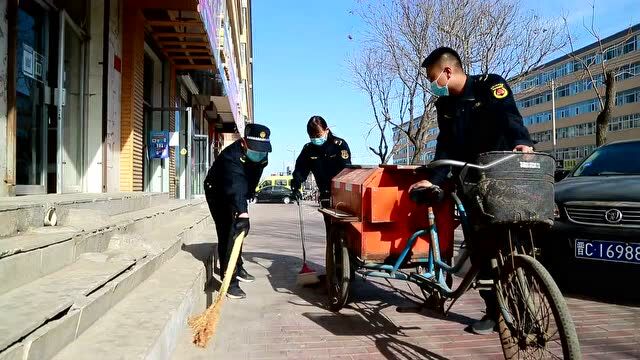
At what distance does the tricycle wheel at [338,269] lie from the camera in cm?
465

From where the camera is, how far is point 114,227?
16.3 feet

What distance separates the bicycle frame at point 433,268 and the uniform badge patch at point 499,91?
0.77 metres

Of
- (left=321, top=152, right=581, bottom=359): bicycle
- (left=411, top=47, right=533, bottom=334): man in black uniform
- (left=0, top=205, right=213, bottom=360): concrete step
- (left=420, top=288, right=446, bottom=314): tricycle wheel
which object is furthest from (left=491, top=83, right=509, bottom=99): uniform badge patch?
(left=0, top=205, right=213, bottom=360): concrete step

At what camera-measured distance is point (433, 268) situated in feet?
12.7

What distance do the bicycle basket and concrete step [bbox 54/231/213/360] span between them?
6.67 feet

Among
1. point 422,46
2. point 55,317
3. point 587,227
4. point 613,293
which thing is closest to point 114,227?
point 55,317

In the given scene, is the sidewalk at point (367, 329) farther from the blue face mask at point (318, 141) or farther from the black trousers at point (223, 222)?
the blue face mask at point (318, 141)

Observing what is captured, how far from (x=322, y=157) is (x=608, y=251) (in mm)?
3133

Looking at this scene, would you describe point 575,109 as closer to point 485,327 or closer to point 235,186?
point 235,186

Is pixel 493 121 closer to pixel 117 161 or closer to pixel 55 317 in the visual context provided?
pixel 55 317

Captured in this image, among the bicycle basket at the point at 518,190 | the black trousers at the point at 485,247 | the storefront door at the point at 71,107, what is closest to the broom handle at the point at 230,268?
the black trousers at the point at 485,247

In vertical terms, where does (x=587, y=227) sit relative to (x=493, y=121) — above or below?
below

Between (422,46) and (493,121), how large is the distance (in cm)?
1784

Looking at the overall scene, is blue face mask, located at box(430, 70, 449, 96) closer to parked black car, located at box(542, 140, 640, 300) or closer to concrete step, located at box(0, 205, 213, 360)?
parked black car, located at box(542, 140, 640, 300)
